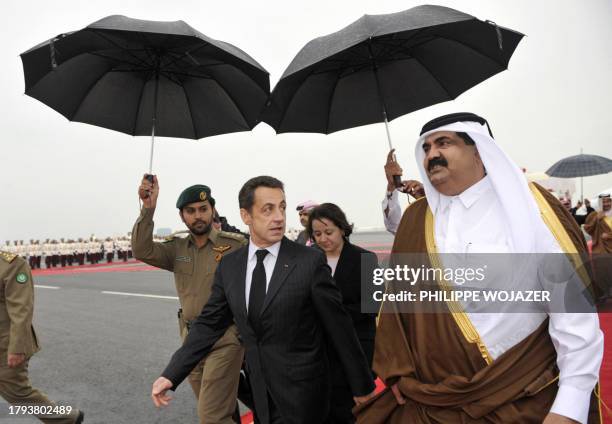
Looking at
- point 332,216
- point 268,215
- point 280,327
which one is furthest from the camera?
point 332,216

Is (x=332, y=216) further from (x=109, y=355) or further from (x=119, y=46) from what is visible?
(x=109, y=355)

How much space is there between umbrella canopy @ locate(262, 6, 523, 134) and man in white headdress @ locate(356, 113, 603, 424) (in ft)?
6.42

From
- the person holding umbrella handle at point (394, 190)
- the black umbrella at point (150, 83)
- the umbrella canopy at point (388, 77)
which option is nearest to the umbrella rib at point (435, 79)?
the umbrella canopy at point (388, 77)

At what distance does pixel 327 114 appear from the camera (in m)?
4.68

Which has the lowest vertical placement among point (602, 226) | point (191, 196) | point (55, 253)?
point (55, 253)

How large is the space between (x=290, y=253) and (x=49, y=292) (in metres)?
15.3

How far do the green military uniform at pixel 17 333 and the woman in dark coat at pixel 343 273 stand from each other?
2450mm

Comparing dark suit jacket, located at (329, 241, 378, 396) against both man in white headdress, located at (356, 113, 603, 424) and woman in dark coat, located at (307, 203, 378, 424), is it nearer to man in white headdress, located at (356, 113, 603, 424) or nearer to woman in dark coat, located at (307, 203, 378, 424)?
woman in dark coat, located at (307, 203, 378, 424)

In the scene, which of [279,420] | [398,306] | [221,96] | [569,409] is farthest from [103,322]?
[569,409]

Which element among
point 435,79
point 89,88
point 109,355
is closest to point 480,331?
point 435,79

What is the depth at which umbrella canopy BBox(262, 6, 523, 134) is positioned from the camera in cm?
408

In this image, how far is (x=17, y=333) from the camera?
161 inches

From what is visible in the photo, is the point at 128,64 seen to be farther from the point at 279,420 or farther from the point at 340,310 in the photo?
the point at 279,420

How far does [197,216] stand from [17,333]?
1.83m
